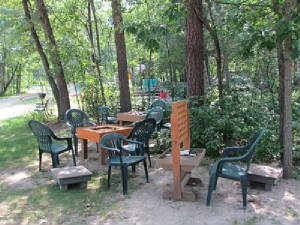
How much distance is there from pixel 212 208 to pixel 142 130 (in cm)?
180

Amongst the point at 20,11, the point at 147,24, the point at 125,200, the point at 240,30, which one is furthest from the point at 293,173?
the point at 20,11

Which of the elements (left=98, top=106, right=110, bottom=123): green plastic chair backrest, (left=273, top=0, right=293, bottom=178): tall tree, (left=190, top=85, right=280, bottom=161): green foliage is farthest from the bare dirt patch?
(left=98, top=106, right=110, bottom=123): green plastic chair backrest

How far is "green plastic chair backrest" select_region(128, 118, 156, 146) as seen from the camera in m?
4.88

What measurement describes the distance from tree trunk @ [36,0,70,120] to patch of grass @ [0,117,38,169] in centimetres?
147

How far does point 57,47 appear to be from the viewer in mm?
9180

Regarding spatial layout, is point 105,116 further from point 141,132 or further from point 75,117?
point 141,132

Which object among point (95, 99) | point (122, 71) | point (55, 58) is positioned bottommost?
point (95, 99)

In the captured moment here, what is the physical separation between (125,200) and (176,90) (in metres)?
8.88

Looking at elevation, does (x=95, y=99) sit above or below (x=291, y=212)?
above

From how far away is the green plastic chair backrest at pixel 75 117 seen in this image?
695 centimetres

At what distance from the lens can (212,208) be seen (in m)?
3.60

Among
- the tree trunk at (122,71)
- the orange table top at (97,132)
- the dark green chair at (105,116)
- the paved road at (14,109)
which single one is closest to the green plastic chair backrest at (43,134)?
the orange table top at (97,132)

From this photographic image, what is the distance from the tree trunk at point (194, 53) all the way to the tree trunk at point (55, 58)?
4570mm

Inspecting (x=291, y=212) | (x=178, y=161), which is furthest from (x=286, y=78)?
(x=178, y=161)
